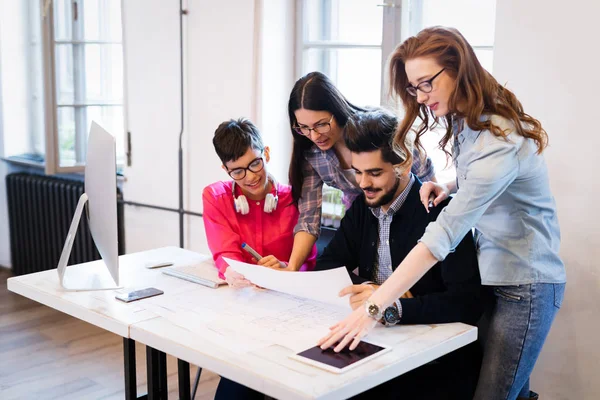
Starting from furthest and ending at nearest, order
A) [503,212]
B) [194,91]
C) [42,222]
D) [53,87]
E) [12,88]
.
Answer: [12,88]
[42,222]
[53,87]
[194,91]
[503,212]

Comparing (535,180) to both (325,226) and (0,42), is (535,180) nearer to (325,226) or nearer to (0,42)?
(325,226)

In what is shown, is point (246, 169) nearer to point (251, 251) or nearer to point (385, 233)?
point (251, 251)

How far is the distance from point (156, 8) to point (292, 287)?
7.78 feet

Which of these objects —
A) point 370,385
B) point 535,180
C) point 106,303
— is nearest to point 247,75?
point 106,303

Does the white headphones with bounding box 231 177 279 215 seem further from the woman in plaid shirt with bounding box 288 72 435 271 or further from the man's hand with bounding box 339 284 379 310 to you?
the man's hand with bounding box 339 284 379 310

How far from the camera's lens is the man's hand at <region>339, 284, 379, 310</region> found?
1.91 meters

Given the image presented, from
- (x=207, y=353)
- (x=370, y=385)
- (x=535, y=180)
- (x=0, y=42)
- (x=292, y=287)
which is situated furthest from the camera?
(x=0, y=42)

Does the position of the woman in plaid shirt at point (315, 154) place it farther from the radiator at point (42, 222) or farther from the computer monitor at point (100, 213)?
the radiator at point (42, 222)

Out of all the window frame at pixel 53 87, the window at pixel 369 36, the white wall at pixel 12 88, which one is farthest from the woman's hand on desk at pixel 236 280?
the white wall at pixel 12 88

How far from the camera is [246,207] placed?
2414 millimetres

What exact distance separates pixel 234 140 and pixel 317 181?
0.34 m

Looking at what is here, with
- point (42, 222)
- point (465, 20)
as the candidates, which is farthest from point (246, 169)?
point (42, 222)

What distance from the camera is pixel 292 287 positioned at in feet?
6.49

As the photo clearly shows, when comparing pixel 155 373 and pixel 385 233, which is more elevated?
pixel 385 233
